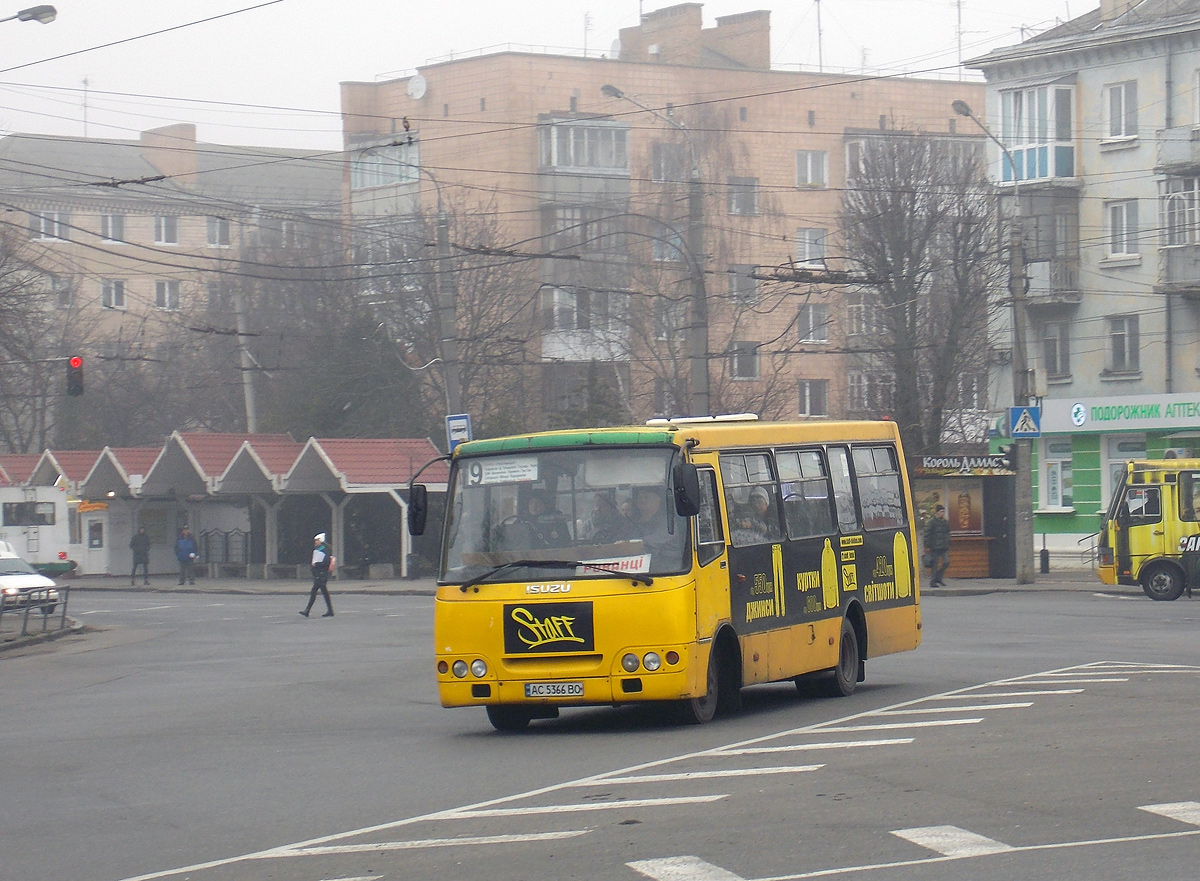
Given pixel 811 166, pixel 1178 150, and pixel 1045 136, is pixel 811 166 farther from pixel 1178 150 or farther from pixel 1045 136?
pixel 1178 150

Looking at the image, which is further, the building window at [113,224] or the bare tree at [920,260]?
the building window at [113,224]

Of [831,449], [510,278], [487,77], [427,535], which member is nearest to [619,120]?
[487,77]

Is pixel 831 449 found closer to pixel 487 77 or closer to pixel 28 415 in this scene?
pixel 487 77

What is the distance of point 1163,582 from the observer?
30.8 m

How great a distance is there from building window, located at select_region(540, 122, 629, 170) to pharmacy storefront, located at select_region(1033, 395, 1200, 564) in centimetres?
2597

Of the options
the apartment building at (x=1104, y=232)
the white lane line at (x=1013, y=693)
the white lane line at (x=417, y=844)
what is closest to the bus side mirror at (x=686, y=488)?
the white lane line at (x=1013, y=693)

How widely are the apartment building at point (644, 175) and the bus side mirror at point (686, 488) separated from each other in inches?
1727

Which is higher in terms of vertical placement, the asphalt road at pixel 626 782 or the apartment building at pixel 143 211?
the apartment building at pixel 143 211

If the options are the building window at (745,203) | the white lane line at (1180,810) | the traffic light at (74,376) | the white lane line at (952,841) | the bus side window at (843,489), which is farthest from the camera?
the building window at (745,203)

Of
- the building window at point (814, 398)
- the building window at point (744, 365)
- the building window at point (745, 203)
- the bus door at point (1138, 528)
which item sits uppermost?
the building window at point (745, 203)

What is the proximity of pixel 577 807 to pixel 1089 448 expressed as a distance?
3914 cm

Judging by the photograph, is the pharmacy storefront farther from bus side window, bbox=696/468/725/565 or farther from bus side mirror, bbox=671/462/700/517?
bus side mirror, bbox=671/462/700/517

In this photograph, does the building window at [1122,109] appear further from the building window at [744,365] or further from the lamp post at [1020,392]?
the building window at [744,365]

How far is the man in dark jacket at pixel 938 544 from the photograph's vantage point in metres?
35.1
